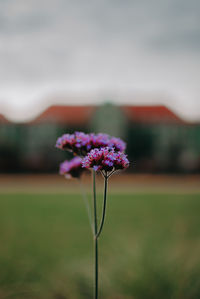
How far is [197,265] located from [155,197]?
24.1ft

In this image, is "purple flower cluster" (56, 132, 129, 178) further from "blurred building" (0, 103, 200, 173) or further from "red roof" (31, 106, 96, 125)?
"red roof" (31, 106, 96, 125)

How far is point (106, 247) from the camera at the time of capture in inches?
196

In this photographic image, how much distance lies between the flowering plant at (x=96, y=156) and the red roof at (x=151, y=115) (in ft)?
69.8

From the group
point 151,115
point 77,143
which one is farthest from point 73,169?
point 151,115

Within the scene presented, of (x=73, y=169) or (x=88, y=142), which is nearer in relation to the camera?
(x=88, y=142)

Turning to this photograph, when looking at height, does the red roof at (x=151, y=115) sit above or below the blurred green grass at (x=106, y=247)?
above

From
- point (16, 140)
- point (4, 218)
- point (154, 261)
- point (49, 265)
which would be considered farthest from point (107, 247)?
point (16, 140)

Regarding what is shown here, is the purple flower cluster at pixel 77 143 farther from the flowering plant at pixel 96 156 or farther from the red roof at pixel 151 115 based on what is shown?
the red roof at pixel 151 115

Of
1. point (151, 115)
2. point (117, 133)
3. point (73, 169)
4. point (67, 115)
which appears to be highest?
point (151, 115)

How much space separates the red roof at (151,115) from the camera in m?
23.0

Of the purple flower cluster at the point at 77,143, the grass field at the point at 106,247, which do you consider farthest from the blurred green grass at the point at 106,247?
the purple flower cluster at the point at 77,143

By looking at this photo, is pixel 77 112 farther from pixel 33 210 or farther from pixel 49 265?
pixel 49 265

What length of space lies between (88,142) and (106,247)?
376 cm

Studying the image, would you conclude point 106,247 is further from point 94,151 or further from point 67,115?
point 67,115
